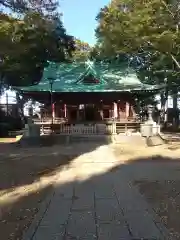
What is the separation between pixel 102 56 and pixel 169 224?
34.6 m

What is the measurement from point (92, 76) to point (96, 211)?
25862 millimetres

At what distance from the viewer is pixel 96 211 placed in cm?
699

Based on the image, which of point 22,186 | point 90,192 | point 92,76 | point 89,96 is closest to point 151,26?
point 89,96

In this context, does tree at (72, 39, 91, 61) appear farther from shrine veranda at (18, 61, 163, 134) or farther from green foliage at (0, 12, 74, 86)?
shrine veranda at (18, 61, 163, 134)

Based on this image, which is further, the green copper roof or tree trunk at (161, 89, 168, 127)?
tree trunk at (161, 89, 168, 127)

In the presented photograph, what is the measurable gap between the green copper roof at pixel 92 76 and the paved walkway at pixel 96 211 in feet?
59.6

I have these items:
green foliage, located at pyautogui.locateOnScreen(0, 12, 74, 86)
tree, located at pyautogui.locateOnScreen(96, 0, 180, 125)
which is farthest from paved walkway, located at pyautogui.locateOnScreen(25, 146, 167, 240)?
green foliage, located at pyautogui.locateOnScreen(0, 12, 74, 86)

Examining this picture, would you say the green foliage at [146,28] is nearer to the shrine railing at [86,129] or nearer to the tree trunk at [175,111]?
the shrine railing at [86,129]

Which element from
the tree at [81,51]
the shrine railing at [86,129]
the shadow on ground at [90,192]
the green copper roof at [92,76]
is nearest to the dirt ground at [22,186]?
the shadow on ground at [90,192]

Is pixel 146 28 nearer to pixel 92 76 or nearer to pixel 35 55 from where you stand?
pixel 92 76

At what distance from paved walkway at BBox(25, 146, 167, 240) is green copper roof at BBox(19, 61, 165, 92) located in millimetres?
18166

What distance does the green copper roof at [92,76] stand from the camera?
2939 centimetres

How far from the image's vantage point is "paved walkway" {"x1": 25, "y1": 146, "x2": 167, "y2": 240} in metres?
5.55

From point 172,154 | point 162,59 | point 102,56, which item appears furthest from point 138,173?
point 102,56
